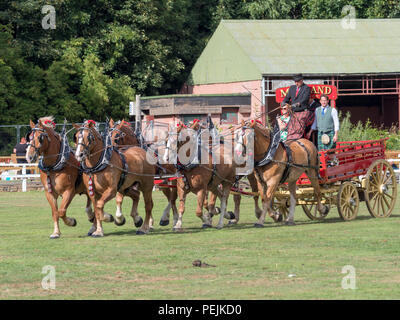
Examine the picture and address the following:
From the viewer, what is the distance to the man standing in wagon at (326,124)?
19469 millimetres

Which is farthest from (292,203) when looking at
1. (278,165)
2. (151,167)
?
(151,167)

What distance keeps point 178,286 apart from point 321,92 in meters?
11.1

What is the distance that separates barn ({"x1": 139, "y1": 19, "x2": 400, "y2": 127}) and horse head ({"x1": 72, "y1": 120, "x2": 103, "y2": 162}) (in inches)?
1210

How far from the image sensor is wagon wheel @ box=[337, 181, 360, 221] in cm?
1912

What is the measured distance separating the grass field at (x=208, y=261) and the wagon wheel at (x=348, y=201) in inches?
10.1

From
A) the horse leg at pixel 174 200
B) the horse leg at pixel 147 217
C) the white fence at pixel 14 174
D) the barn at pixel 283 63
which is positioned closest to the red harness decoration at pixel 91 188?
the horse leg at pixel 147 217

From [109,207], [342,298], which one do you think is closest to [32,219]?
[109,207]

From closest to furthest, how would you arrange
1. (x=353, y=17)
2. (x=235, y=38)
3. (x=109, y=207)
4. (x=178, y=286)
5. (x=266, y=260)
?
(x=178, y=286) → (x=266, y=260) → (x=109, y=207) → (x=235, y=38) → (x=353, y=17)

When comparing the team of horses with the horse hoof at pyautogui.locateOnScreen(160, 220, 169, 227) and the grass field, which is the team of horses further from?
the grass field

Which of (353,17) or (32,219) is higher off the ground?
(353,17)

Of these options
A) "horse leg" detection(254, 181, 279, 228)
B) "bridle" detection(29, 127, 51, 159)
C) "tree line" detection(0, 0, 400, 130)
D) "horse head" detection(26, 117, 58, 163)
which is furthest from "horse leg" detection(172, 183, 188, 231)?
"tree line" detection(0, 0, 400, 130)

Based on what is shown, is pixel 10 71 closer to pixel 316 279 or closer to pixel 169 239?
pixel 169 239

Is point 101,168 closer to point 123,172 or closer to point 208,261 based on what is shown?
point 123,172

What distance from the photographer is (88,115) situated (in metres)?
46.7
